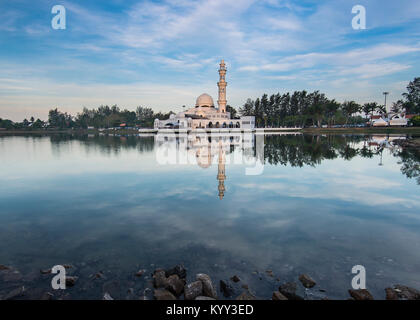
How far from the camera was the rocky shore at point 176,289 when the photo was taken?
572 centimetres

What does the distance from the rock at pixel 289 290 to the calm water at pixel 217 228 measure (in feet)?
1.01

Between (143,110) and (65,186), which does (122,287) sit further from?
(143,110)

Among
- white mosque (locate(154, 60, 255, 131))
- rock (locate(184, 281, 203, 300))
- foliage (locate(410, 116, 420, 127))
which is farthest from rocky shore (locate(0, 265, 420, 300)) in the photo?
white mosque (locate(154, 60, 255, 131))

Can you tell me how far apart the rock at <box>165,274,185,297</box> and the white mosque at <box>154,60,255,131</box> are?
8659 centimetres

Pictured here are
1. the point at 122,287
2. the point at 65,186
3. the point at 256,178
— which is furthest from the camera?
the point at 256,178

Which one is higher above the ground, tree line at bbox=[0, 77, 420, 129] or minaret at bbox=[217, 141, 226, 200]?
tree line at bbox=[0, 77, 420, 129]

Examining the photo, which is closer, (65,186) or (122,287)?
(122,287)

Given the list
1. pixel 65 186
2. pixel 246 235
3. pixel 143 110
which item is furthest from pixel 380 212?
pixel 143 110

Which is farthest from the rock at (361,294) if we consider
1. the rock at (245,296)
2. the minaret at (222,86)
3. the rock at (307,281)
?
the minaret at (222,86)

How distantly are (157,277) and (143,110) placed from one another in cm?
14470

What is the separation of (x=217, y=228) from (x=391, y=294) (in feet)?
16.9

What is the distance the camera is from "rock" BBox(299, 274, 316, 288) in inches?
242

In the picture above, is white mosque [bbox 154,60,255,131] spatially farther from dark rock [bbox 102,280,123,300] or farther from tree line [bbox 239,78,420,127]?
dark rock [bbox 102,280,123,300]

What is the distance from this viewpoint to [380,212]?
10711 mm
